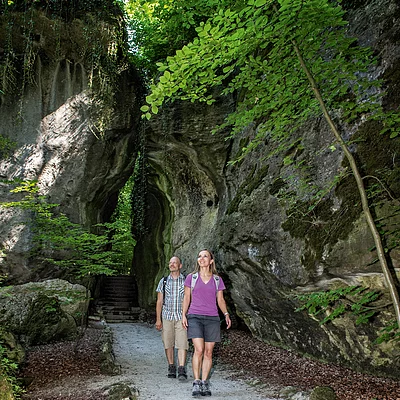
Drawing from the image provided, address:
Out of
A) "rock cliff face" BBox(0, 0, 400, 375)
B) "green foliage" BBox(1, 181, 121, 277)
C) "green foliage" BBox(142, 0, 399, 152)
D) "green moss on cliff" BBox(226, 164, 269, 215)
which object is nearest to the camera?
"green foliage" BBox(142, 0, 399, 152)

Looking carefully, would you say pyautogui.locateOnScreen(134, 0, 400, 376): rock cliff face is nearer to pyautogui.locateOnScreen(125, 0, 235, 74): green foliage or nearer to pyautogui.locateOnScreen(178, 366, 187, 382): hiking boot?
pyautogui.locateOnScreen(178, 366, 187, 382): hiking boot

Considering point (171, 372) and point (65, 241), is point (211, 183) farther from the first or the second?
point (171, 372)

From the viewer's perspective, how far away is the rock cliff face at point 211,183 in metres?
4.83

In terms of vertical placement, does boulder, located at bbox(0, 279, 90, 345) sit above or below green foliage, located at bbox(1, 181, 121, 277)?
Answer: below

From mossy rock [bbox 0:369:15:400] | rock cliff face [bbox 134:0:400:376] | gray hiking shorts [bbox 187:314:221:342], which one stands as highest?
rock cliff face [bbox 134:0:400:376]

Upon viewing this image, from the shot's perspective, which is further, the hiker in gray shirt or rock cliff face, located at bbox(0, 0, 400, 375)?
the hiker in gray shirt

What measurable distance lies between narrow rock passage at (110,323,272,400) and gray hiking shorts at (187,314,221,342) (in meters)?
0.74

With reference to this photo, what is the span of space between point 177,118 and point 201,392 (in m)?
8.36

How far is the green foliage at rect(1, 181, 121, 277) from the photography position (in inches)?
316

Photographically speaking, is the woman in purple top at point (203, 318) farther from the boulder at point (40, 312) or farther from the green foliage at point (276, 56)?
the boulder at point (40, 312)

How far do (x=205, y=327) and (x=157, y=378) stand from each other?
1.63 meters

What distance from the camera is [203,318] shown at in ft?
14.6

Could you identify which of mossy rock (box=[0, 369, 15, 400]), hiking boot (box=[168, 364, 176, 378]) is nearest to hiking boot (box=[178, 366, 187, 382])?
hiking boot (box=[168, 364, 176, 378])

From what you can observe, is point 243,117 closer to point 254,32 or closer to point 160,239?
point 254,32
